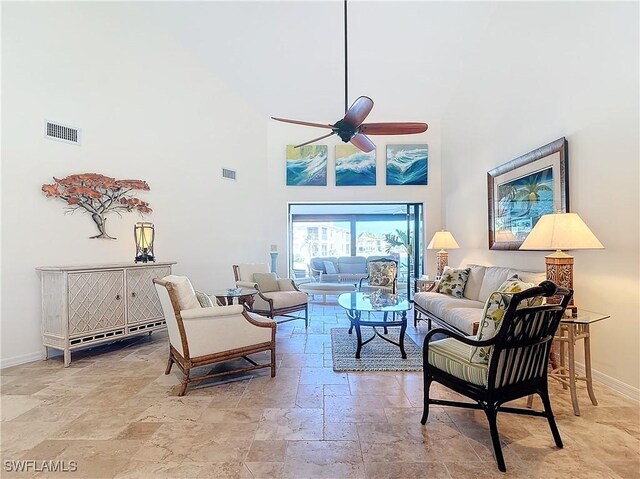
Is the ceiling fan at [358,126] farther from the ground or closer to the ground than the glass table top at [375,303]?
farther from the ground

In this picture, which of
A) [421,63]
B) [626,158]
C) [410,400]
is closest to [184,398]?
[410,400]

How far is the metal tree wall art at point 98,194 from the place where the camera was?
3.71m

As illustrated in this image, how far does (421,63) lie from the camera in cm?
527

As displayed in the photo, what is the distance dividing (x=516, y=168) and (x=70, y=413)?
17.0 feet

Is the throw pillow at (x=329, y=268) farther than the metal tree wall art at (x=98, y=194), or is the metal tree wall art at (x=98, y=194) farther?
the throw pillow at (x=329, y=268)

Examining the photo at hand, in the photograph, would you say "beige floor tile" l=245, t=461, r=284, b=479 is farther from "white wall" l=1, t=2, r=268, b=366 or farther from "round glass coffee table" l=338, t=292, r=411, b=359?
"white wall" l=1, t=2, r=268, b=366

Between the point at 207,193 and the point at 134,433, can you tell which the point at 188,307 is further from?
the point at 207,193

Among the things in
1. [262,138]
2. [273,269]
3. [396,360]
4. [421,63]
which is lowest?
[396,360]

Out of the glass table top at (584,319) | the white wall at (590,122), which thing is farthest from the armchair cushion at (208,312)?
the white wall at (590,122)

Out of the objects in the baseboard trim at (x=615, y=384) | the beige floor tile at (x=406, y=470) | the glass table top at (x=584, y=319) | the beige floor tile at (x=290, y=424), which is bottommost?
the beige floor tile at (x=290, y=424)

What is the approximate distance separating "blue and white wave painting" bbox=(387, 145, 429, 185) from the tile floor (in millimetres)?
4496

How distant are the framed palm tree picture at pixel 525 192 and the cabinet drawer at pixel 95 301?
4.89m

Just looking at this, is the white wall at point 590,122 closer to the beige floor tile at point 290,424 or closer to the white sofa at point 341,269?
the beige floor tile at point 290,424

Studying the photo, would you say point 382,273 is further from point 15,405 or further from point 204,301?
point 15,405
